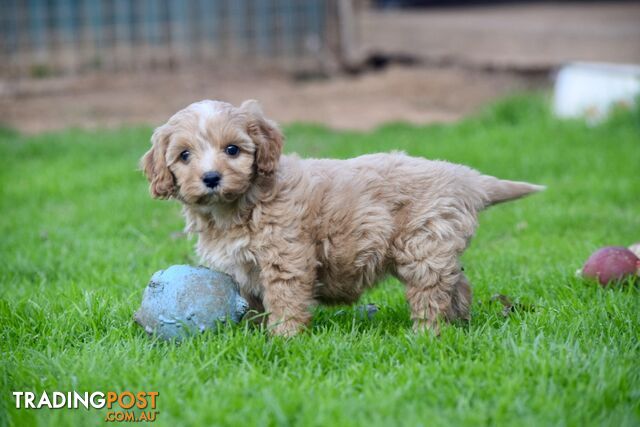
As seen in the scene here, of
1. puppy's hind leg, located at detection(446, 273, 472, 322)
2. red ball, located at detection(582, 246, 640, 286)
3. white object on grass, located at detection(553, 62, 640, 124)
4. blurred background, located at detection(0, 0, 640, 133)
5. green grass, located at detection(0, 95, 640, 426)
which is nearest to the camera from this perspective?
green grass, located at detection(0, 95, 640, 426)

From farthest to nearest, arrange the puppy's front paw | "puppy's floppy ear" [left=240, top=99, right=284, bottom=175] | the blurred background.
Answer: the blurred background
"puppy's floppy ear" [left=240, top=99, right=284, bottom=175]
the puppy's front paw

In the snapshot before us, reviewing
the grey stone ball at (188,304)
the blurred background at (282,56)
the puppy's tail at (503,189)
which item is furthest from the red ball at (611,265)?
the blurred background at (282,56)

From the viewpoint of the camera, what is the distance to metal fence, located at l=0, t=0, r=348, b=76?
551 inches

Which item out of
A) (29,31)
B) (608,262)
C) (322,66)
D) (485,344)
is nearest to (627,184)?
(608,262)

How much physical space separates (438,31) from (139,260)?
8.80 metres

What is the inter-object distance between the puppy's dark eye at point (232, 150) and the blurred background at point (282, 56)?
7827 millimetres

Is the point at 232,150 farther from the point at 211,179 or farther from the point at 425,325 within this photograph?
the point at 425,325

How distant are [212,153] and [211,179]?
155 mm

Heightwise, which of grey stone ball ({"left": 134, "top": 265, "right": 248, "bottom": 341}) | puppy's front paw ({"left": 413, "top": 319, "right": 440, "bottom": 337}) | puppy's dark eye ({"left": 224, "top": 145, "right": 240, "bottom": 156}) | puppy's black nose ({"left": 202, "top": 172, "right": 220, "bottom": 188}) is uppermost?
puppy's dark eye ({"left": 224, "top": 145, "right": 240, "bottom": 156})

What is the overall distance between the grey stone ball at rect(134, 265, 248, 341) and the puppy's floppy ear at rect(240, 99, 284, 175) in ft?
1.99

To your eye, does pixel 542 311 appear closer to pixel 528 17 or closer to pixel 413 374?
pixel 413 374

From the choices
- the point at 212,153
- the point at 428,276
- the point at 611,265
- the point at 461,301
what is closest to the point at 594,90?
the point at 611,265

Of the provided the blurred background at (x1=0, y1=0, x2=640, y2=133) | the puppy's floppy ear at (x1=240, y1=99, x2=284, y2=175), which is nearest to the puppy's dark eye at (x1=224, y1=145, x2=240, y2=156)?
the puppy's floppy ear at (x1=240, y1=99, x2=284, y2=175)

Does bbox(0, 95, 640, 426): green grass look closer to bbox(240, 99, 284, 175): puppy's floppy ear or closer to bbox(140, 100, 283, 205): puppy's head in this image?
bbox(140, 100, 283, 205): puppy's head
